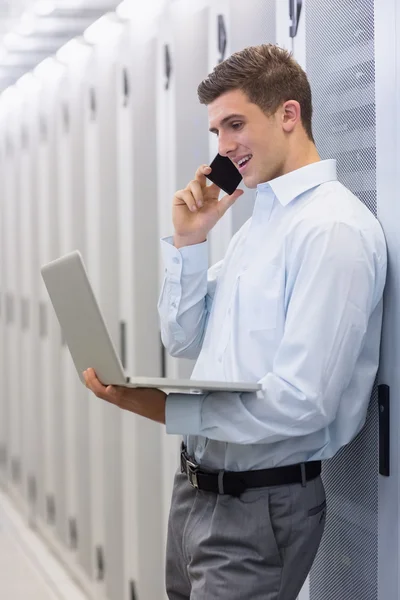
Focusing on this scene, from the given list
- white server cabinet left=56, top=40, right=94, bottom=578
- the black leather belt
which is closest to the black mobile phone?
the black leather belt

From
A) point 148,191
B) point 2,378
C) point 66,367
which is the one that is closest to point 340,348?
point 148,191

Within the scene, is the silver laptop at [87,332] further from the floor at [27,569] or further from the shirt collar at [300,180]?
the floor at [27,569]

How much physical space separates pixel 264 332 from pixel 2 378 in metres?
4.74

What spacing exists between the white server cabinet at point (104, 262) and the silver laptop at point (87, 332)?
1967mm

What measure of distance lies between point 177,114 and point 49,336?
2191mm

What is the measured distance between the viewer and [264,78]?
6.18ft

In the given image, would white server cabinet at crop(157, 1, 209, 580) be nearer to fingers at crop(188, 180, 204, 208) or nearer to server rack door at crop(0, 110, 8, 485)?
fingers at crop(188, 180, 204, 208)

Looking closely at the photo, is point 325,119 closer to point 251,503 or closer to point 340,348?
point 340,348

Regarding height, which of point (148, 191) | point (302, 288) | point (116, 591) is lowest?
Result: point (116, 591)

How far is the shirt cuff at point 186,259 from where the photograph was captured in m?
2.19

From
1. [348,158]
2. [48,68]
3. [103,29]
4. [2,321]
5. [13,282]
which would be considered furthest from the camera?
[2,321]

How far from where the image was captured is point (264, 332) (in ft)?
6.06

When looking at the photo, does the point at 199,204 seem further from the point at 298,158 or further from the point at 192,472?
the point at 192,472

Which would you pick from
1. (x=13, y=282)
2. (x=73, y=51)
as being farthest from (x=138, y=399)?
(x=13, y=282)
